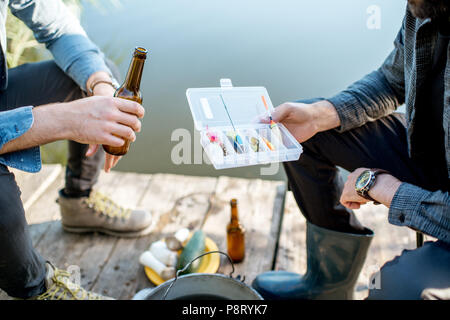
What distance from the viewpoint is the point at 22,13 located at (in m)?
1.49

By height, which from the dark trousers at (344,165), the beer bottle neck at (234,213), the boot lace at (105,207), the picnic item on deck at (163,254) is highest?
the dark trousers at (344,165)

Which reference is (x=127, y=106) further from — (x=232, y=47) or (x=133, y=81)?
(x=232, y=47)

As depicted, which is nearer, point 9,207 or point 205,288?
point 9,207

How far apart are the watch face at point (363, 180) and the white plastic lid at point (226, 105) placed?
0.37 meters

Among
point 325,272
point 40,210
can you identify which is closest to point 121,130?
point 325,272

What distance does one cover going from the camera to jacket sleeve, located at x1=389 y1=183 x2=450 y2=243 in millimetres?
963

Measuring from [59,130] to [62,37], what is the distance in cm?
67

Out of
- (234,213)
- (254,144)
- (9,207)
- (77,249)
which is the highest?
(254,144)

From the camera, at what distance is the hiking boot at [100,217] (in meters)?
1.76

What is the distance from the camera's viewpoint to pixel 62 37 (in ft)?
5.08

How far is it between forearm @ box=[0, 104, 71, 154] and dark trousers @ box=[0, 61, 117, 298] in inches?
4.7

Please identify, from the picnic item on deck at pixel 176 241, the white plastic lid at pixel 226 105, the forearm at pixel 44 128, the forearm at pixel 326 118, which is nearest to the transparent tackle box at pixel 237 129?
the white plastic lid at pixel 226 105

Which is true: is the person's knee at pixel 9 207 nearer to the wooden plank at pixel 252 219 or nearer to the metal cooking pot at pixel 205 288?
the metal cooking pot at pixel 205 288

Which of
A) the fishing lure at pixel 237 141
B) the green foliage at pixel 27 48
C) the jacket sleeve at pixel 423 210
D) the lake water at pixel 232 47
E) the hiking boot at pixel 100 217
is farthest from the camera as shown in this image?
the lake water at pixel 232 47
